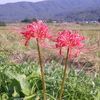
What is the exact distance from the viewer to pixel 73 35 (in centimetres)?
116

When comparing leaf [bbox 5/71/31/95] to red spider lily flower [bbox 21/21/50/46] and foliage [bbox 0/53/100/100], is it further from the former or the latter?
red spider lily flower [bbox 21/21/50/46]

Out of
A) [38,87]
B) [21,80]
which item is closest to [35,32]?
[21,80]

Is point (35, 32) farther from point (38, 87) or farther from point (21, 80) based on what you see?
point (38, 87)

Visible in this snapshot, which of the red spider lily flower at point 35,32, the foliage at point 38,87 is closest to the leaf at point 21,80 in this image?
the foliage at point 38,87

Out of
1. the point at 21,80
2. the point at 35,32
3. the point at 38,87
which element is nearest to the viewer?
the point at 35,32

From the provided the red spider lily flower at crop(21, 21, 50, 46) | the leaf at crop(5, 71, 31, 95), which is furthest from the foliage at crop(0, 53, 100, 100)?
the red spider lily flower at crop(21, 21, 50, 46)

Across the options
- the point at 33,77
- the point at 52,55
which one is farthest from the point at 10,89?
the point at 52,55

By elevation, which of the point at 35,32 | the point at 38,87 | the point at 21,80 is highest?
the point at 35,32

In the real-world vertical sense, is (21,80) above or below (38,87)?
above

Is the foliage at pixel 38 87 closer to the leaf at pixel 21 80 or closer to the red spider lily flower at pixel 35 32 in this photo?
the leaf at pixel 21 80

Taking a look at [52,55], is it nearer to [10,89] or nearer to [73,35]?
[10,89]

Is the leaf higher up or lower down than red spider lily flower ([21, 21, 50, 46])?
lower down

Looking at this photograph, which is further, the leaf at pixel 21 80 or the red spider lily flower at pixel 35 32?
the leaf at pixel 21 80

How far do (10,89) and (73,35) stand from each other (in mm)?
1033
